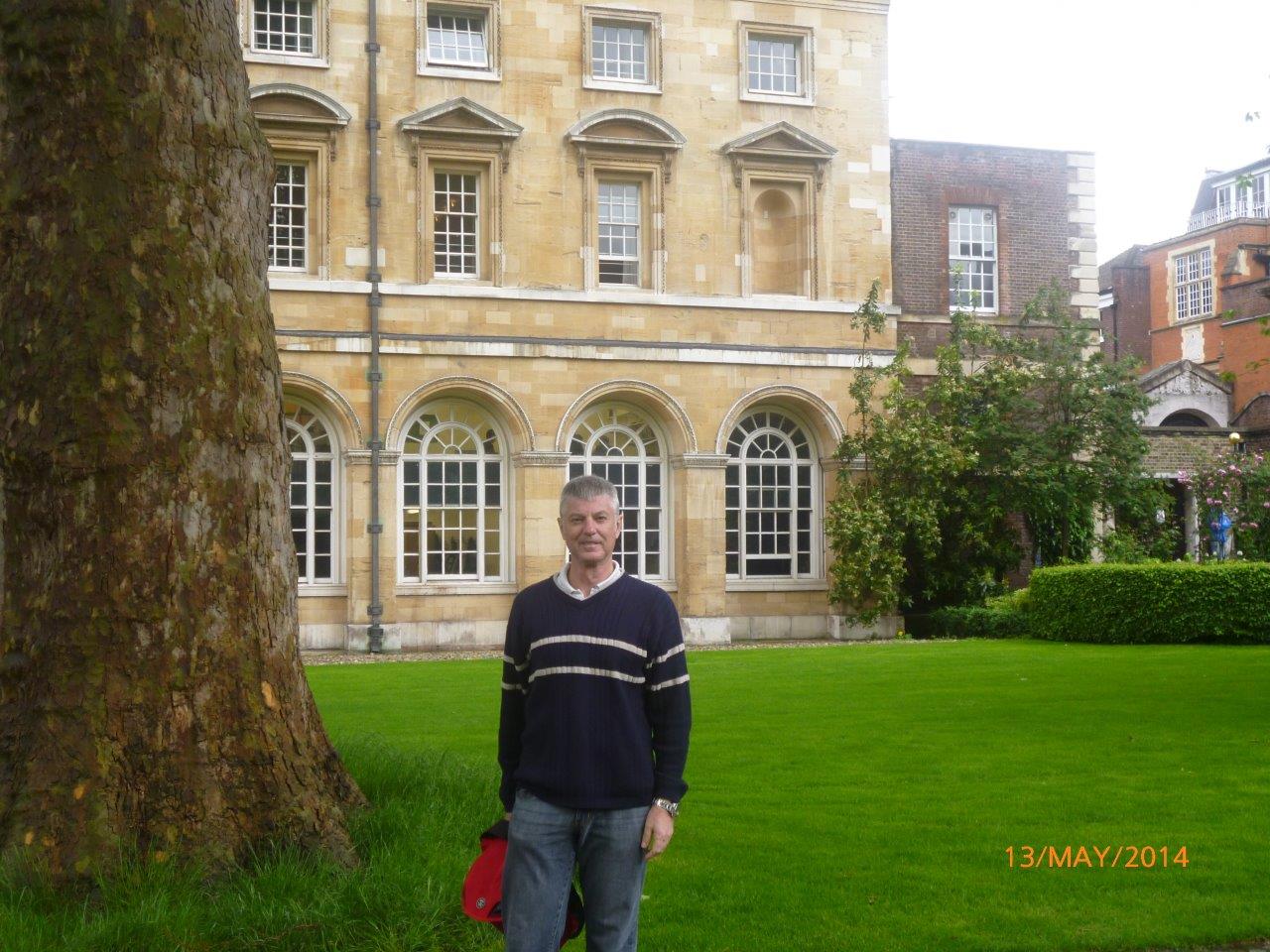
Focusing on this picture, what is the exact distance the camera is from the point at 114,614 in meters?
6.83

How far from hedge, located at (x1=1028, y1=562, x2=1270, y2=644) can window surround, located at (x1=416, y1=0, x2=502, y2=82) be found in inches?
465

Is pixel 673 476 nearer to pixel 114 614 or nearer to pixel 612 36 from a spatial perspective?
pixel 612 36

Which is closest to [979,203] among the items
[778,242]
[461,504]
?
[778,242]

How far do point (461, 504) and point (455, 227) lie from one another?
4340 mm

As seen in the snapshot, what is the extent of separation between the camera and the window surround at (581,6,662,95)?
25391mm

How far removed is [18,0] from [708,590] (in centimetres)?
1912

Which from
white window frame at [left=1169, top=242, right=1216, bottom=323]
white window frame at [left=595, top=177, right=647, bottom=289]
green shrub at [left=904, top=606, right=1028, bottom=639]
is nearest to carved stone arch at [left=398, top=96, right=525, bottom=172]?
white window frame at [left=595, top=177, right=647, bottom=289]

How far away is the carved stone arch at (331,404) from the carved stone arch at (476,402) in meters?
0.49

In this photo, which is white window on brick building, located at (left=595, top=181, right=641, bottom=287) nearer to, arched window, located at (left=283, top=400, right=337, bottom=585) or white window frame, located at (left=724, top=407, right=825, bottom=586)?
white window frame, located at (left=724, top=407, right=825, bottom=586)

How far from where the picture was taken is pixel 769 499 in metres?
26.5

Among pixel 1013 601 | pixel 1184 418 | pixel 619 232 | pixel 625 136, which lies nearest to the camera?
pixel 625 136

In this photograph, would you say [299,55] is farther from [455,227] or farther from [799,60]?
[799,60]

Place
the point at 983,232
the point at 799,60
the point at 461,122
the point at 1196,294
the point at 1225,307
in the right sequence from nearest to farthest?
the point at 461,122
the point at 799,60
the point at 983,232
the point at 1225,307
the point at 1196,294

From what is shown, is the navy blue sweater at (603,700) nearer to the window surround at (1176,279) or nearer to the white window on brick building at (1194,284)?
the window surround at (1176,279)
